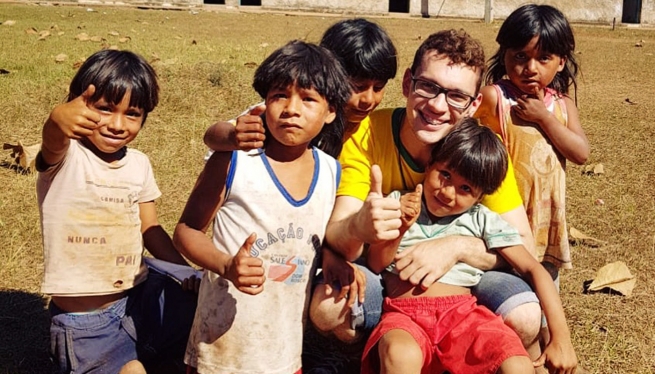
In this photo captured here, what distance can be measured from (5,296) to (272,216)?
4.75ft

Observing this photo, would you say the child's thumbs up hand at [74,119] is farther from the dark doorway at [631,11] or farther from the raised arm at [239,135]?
the dark doorway at [631,11]

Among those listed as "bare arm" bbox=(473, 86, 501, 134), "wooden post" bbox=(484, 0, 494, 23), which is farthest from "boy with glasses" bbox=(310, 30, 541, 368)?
"wooden post" bbox=(484, 0, 494, 23)

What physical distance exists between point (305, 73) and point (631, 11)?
20.9 m

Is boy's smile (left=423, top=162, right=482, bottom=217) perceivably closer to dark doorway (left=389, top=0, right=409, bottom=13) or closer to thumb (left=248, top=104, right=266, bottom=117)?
thumb (left=248, top=104, right=266, bottom=117)

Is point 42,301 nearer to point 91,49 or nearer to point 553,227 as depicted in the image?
point 553,227

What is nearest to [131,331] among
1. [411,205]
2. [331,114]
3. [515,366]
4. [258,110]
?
[258,110]

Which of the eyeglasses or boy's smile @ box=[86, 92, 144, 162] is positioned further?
the eyeglasses

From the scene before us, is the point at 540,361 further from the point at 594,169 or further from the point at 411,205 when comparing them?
the point at 594,169

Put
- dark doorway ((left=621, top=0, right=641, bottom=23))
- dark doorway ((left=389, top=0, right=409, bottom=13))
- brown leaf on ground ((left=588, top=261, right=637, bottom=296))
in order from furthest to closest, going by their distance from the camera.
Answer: dark doorway ((left=389, top=0, right=409, bottom=13))
dark doorway ((left=621, top=0, right=641, bottom=23))
brown leaf on ground ((left=588, top=261, right=637, bottom=296))

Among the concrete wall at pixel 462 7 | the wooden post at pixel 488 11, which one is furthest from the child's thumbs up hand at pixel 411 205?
the wooden post at pixel 488 11

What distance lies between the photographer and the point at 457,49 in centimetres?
253

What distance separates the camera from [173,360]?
271 cm

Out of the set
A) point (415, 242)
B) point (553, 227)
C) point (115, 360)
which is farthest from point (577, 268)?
point (115, 360)

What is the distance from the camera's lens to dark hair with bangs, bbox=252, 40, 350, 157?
2182 millimetres
